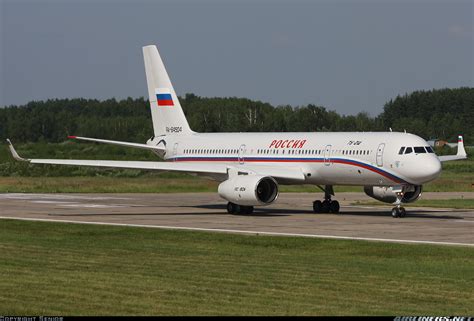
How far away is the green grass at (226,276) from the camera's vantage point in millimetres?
16500

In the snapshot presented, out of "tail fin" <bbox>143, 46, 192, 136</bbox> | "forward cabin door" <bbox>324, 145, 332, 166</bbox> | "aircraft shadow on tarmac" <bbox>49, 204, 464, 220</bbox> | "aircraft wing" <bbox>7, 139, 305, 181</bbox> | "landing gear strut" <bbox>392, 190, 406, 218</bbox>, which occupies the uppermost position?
"tail fin" <bbox>143, 46, 192, 136</bbox>

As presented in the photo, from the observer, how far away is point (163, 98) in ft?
164

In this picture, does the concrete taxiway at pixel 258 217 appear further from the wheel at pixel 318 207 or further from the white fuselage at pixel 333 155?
the white fuselage at pixel 333 155

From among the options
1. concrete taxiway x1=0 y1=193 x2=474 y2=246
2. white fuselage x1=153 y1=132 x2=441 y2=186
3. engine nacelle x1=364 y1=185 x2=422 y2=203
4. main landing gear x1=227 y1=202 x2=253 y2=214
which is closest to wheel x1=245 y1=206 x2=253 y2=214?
main landing gear x1=227 y1=202 x2=253 y2=214

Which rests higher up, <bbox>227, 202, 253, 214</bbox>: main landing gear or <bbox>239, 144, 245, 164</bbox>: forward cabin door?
<bbox>239, 144, 245, 164</bbox>: forward cabin door

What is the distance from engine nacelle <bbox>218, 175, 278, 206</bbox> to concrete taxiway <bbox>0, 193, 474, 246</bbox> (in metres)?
0.68

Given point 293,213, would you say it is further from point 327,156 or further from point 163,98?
point 163,98

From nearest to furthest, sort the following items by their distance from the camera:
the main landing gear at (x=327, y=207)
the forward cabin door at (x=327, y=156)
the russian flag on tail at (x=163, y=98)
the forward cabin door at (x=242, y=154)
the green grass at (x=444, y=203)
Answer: the forward cabin door at (x=327, y=156)
the main landing gear at (x=327, y=207)
the forward cabin door at (x=242, y=154)
the green grass at (x=444, y=203)
the russian flag on tail at (x=163, y=98)

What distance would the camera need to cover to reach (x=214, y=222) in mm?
36219

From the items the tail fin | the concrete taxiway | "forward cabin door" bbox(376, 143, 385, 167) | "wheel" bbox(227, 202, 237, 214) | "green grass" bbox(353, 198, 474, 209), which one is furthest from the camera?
the tail fin

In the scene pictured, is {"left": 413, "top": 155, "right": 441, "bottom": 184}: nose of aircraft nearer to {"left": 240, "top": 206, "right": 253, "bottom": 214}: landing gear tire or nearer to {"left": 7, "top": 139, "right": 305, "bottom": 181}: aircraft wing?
{"left": 7, "top": 139, "right": 305, "bottom": 181}: aircraft wing

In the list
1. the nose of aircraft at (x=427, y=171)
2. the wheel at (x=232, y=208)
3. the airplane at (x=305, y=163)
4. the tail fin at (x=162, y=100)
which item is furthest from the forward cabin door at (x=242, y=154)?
the nose of aircraft at (x=427, y=171)

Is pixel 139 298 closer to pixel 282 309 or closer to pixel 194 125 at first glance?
pixel 282 309

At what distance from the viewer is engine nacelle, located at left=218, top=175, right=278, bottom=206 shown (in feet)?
130
